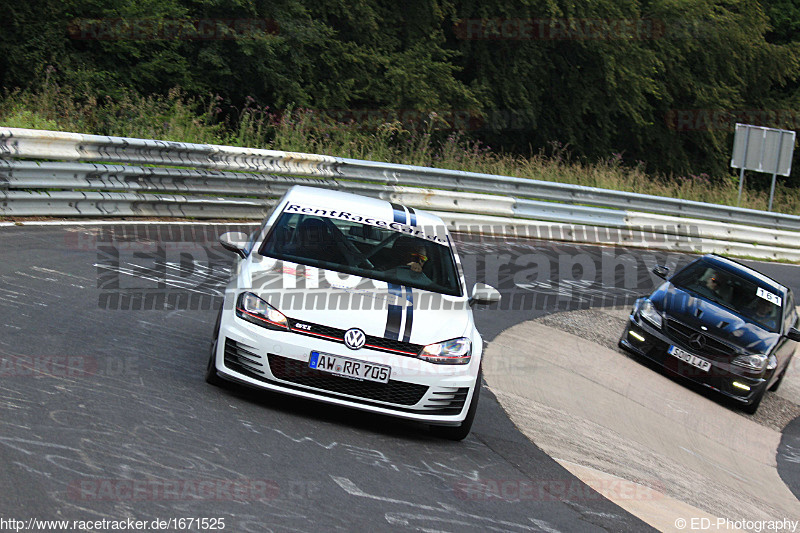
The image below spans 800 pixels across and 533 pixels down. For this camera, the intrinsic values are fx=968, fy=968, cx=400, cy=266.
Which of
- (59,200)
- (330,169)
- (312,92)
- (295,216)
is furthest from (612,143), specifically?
(295,216)

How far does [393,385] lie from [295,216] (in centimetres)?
195

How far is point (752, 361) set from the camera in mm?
11438

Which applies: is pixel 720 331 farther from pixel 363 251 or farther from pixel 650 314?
pixel 363 251

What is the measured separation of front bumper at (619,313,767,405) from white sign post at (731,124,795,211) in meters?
18.1

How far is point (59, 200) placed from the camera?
41.5ft

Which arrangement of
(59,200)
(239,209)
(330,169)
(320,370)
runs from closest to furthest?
1. (320,370)
2. (59,200)
3. (239,209)
4. (330,169)

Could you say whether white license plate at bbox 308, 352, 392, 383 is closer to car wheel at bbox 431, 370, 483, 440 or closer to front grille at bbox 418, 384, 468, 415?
front grille at bbox 418, 384, 468, 415

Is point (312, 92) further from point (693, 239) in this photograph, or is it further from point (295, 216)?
point (295, 216)

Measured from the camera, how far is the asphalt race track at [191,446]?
5.03 metres

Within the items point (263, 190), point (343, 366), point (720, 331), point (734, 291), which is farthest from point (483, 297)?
point (263, 190)

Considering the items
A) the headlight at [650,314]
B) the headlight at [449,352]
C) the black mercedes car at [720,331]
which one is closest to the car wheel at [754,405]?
the black mercedes car at [720,331]

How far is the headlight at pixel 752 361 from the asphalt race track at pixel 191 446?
3.95m

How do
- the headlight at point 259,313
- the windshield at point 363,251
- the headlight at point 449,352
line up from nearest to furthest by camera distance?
the headlight at point 259,313
the headlight at point 449,352
the windshield at point 363,251

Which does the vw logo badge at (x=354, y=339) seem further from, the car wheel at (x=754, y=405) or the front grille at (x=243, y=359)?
the car wheel at (x=754, y=405)
